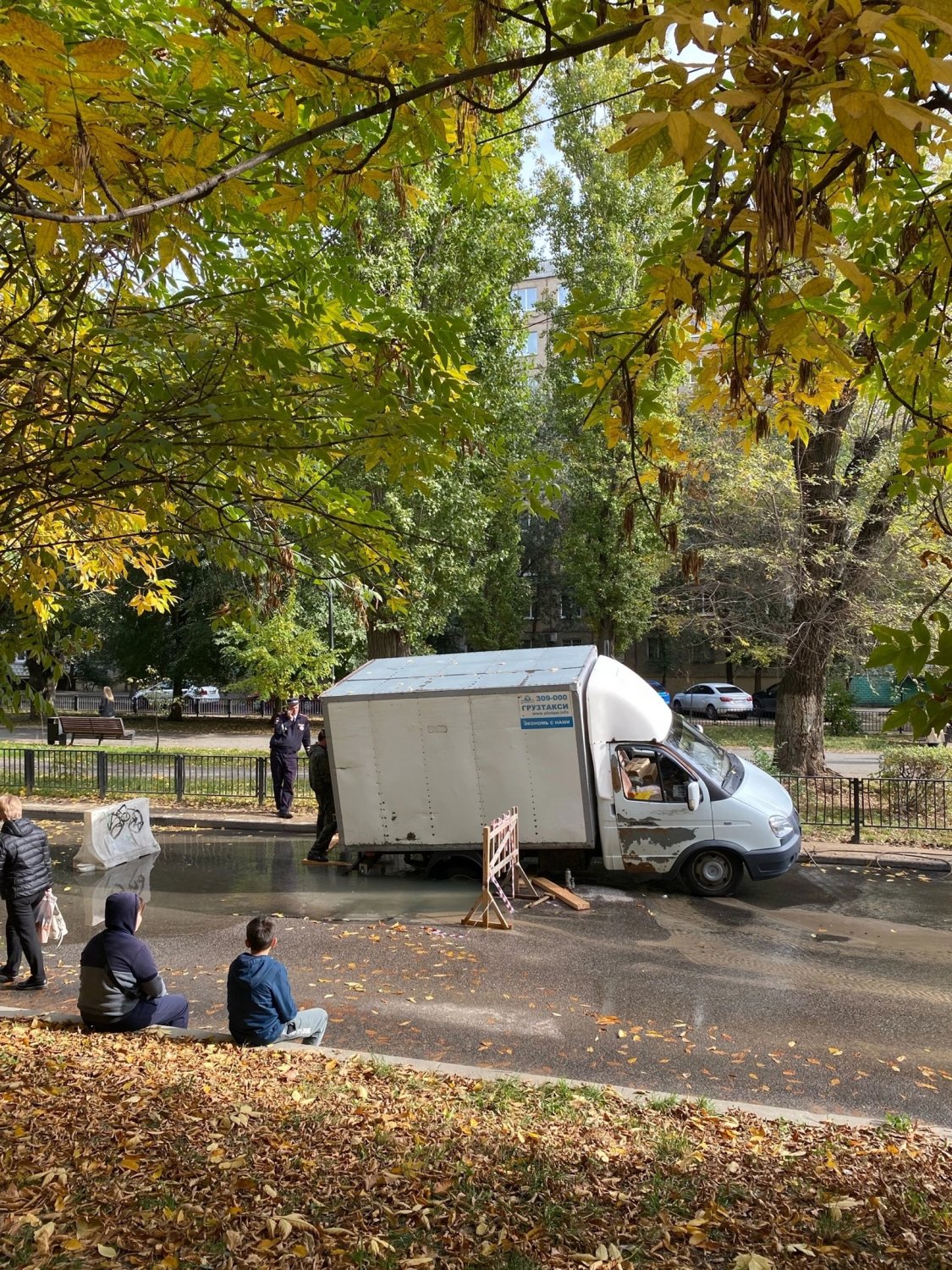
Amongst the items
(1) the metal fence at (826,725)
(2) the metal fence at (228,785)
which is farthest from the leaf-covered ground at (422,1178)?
(1) the metal fence at (826,725)

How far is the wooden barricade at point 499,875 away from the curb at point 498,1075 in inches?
128

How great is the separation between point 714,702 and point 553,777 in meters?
29.5

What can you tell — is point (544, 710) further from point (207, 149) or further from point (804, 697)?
point (804, 697)

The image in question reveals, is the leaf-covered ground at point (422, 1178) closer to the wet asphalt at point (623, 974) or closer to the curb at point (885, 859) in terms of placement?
the wet asphalt at point (623, 974)

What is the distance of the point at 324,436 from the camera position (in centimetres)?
576

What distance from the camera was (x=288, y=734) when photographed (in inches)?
612

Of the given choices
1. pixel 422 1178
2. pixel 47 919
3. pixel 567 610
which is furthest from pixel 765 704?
pixel 422 1178

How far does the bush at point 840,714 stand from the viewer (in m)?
31.3

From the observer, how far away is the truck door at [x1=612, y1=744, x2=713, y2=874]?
10219 millimetres

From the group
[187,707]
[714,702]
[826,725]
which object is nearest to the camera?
[826,725]

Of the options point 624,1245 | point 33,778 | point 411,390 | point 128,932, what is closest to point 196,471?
point 411,390

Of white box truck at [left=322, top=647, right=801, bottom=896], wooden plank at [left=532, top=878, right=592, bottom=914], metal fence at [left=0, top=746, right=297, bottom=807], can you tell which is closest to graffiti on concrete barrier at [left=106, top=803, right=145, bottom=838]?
metal fence at [left=0, top=746, right=297, bottom=807]

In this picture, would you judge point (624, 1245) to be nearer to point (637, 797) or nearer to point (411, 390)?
point (411, 390)

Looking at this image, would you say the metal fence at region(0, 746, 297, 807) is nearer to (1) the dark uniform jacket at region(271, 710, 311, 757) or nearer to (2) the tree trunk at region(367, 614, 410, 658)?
(1) the dark uniform jacket at region(271, 710, 311, 757)
